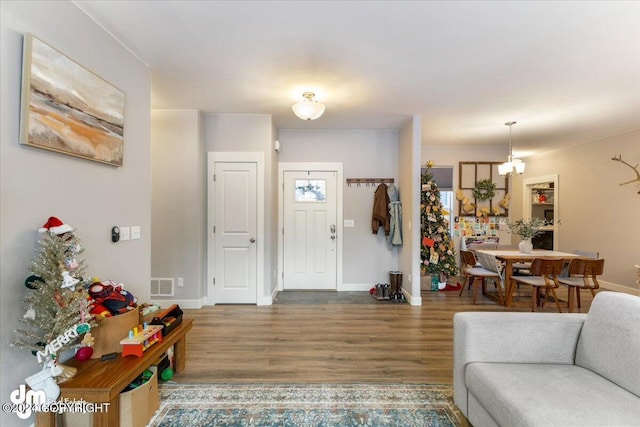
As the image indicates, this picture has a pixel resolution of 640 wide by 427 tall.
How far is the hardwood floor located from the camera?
92.8 inches

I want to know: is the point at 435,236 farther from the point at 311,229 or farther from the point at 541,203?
the point at 541,203

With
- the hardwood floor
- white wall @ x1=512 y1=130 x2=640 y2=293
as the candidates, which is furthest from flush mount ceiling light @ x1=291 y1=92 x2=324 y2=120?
white wall @ x1=512 y1=130 x2=640 y2=293

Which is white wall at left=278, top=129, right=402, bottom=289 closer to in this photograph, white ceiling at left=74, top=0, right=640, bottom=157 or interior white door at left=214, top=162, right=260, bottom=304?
white ceiling at left=74, top=0, right=640, bottom=157

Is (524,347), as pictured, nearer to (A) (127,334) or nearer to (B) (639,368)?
(B) (639,368)

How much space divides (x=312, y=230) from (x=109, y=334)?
10.8 ft

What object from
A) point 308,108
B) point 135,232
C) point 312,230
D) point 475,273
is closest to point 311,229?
point 312,230

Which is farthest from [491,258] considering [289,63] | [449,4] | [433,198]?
[289,63]

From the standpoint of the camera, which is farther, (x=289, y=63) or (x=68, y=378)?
(x=289, y=63)

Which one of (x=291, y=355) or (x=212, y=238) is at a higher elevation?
(x=212, y=238)

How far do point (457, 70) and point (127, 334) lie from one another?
345 centimetres

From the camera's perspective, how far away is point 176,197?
3.88 m

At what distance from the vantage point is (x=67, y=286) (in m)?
1.46

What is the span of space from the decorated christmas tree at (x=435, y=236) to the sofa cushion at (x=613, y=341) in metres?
3.38

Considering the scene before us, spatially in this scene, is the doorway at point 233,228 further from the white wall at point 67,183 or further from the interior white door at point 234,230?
the white wall at point 67,183
